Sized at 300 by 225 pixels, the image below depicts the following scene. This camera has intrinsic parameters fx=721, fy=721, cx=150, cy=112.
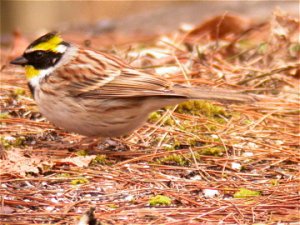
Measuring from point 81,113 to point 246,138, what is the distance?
1.50 m

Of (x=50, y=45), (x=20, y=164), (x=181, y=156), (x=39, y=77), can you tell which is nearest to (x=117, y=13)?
(x=50, y=45)

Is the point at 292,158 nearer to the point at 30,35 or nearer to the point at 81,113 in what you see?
the point at 81,113

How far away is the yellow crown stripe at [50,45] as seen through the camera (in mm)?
5902

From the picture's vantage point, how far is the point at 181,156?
18.8 ft

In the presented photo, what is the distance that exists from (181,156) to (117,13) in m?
14.5

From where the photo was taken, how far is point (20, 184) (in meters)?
5.07

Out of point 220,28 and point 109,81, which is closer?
point 109,81

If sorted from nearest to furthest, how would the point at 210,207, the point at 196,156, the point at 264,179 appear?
the point at 210,207
the point at 264,179
the point at 196,156

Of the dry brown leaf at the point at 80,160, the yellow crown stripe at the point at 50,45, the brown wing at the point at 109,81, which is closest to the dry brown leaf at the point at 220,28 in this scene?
the brown wing at the point at 109,81

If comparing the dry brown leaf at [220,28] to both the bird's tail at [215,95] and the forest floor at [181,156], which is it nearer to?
the forest floor at [181,156]

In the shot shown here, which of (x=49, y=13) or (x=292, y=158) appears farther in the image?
(x=49, y=13)

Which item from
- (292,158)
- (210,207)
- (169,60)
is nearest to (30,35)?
(169,60)

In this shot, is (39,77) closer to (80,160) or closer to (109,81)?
(109,81)

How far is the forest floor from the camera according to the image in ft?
15.3
